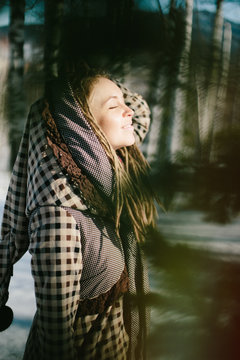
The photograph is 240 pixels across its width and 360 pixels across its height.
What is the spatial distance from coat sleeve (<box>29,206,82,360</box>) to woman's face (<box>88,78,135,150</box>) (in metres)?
0.30

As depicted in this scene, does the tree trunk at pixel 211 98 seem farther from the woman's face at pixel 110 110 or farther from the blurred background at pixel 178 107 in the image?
the woman's face at pixel 110 110

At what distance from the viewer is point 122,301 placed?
1.04 m

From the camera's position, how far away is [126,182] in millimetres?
985

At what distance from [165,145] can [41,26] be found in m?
0.57

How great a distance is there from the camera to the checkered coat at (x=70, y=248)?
86 cm

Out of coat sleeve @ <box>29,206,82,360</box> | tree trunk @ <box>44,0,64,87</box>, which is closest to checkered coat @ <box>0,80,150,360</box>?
coat sleeve @ <box>29,206,82,360</box>

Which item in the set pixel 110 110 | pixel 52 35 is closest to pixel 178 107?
pixel 110 110

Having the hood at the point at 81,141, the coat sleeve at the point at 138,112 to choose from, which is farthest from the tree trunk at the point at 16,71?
the coat sleeve at the point at 138,112

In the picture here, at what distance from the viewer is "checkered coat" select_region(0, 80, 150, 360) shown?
857 mm

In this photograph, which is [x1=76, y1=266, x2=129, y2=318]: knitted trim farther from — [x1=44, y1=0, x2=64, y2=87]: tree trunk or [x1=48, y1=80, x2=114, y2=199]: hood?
[x1=44, y1=0, x2=64, y2=87]: tree trunk

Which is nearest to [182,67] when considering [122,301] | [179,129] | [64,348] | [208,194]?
[179,129]

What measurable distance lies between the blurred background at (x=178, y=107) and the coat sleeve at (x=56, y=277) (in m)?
0.29

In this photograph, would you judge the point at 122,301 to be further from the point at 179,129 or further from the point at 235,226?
the point at 179,129

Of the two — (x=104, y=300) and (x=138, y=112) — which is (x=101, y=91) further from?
(x=104, y=300)
